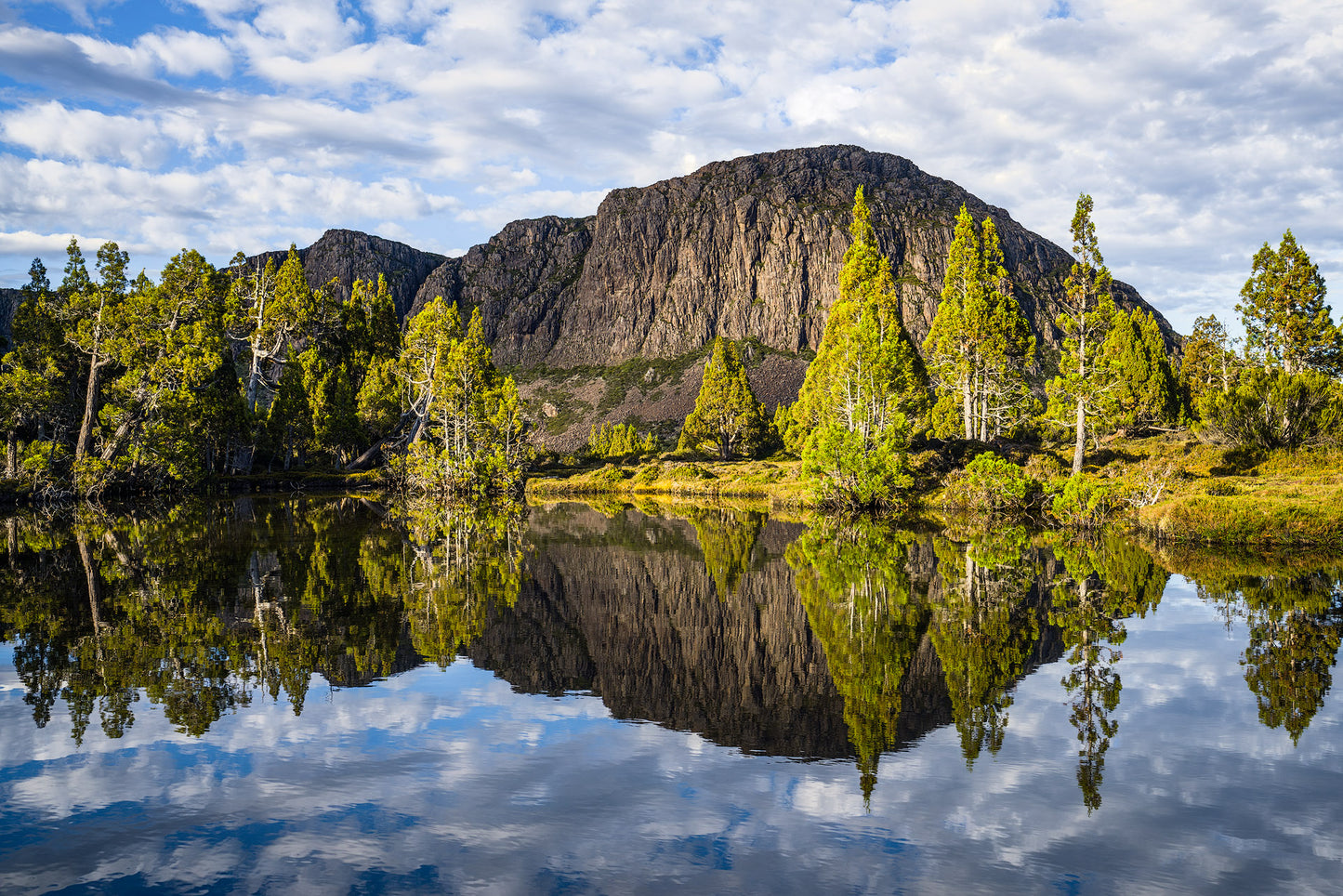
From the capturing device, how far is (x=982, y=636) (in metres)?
12.5

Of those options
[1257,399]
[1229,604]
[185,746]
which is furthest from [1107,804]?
[1257,399]

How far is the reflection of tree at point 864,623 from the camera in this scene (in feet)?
29.7

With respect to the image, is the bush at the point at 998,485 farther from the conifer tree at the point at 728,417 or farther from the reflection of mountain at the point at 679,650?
the conifer tree at the point at 728,417

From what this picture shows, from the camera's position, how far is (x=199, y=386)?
4628 centimetres

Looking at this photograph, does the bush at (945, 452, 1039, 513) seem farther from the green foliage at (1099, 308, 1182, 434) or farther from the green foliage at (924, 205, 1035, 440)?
Answer: the green foliage at (1099, 308, 1182, 434)

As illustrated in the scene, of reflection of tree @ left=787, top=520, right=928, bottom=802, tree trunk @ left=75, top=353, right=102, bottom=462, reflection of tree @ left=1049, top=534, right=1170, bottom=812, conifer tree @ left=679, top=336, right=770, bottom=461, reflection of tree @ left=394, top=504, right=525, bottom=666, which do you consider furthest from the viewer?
conifer tree @ left=679, top=336, right=770, bottom=461

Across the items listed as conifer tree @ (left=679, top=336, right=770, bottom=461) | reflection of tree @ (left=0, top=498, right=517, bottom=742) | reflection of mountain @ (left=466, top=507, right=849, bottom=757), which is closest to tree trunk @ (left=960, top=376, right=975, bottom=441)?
reflection of mountain @ (left=466, top=507, right=849, bottom=757)

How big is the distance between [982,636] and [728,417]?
67976mm

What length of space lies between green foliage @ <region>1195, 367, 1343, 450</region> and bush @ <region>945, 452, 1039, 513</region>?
11.5m

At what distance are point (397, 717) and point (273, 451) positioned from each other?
5941 cm

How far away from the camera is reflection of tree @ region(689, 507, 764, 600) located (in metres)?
19.1

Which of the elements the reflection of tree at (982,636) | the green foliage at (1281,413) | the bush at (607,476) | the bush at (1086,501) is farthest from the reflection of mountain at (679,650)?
the bush at (607,476)

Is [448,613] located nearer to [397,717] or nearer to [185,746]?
[397,717]

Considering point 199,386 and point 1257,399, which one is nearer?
point 1257,399
